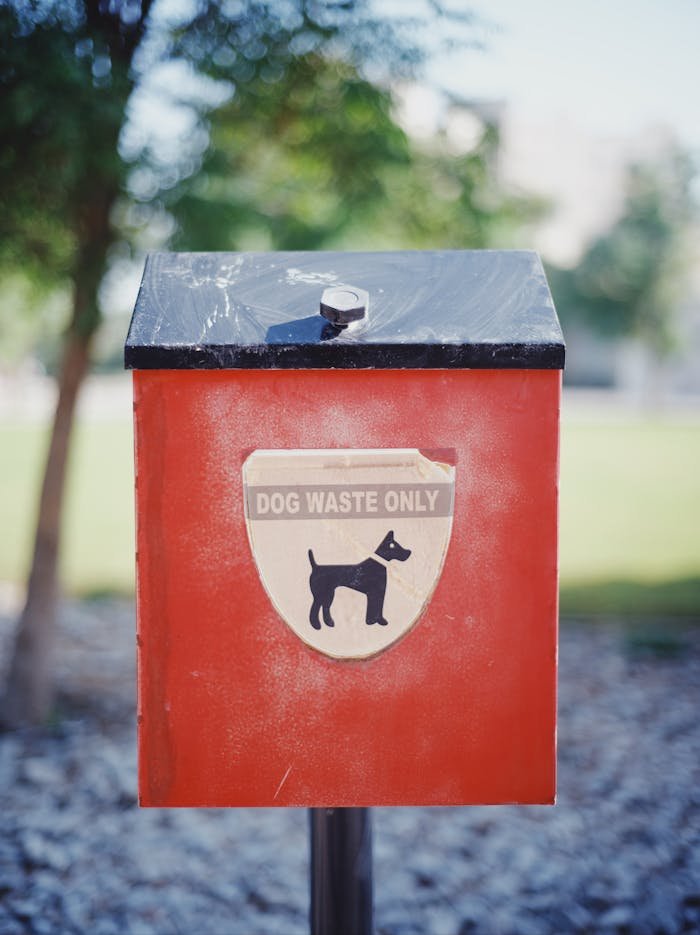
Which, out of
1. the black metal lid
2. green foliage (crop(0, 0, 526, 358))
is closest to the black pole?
the black metal lid

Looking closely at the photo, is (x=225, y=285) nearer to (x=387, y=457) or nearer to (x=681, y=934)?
(x=387, y=457)

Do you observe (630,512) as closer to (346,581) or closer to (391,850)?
(391,850)

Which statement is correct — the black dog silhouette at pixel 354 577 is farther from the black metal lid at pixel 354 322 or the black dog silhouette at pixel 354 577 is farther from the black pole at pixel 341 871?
the black pole at pixel 341 871

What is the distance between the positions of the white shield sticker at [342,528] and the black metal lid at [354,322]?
16 centimetres

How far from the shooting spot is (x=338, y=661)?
1.41 m

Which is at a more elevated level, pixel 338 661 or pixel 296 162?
pixel 296 162

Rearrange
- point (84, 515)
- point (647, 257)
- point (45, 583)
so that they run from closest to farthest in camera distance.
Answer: point (45, 583) < point (84, 515) < point (647, 257)

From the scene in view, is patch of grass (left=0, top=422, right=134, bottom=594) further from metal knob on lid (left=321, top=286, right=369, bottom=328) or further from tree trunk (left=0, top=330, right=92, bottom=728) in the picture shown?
metal knob on lid (left=321, top=286, right=369, bottom=328)

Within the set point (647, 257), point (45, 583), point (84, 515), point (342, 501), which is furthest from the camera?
point (647, 257)

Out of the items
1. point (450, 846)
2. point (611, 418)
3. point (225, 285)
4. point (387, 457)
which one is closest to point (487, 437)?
point (387, 457)

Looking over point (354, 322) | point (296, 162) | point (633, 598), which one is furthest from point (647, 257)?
point (354, 322)

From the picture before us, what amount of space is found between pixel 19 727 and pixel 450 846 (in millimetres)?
1985

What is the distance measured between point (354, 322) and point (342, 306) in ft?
0.12

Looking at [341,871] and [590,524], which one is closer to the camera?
[341,871]
